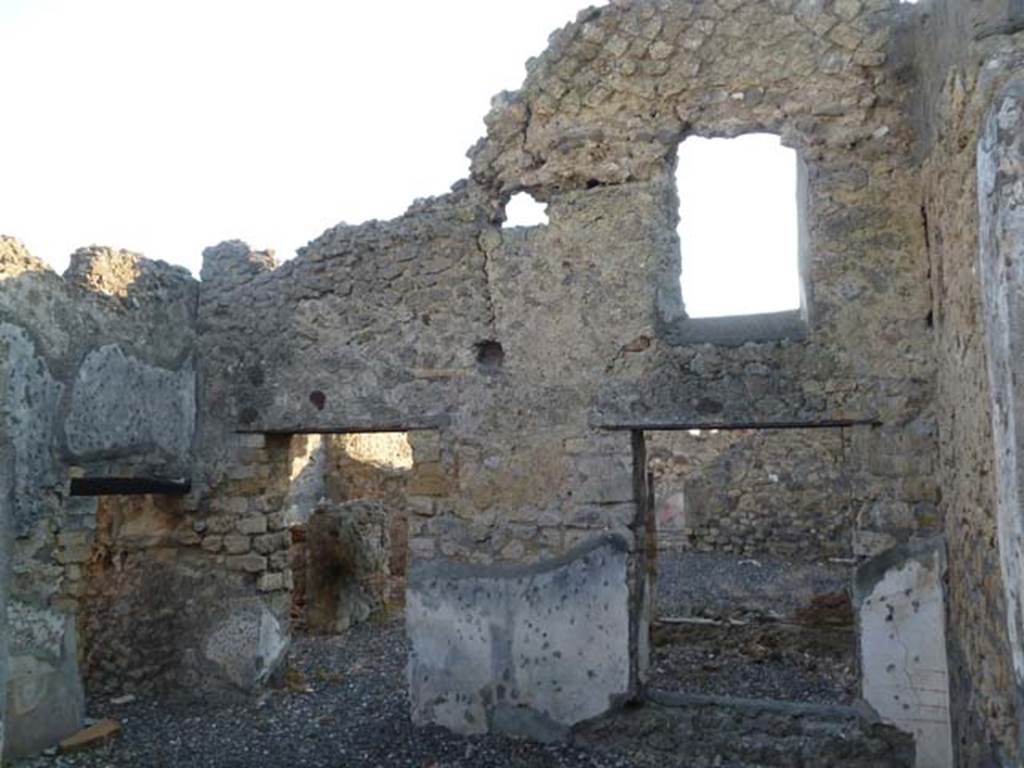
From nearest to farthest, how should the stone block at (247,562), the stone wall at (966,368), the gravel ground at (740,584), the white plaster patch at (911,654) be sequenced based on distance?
1. the stone wall at (966,368)
2. the white plaster patch at (911,654)
3. the stone block at (247,562)
4. the gravel ground at (740,584)

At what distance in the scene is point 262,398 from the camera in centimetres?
601

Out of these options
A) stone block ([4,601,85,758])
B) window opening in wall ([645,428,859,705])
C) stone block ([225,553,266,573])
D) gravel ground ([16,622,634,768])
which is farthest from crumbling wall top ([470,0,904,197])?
stone block ([4,601,85,758])

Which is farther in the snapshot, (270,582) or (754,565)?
(754,565)

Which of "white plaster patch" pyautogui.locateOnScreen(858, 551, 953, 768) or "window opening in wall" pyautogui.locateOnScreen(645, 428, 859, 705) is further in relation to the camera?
"window opening in wall" pyautogui.locateOnScreen(645, 428, 859, 705)

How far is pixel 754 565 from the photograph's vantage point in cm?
→ 1249

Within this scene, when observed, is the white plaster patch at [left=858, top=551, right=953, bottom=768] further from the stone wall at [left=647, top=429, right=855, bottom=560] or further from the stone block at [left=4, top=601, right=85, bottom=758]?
the stone wall at [left=647, top=429, right=855, bottom=560]

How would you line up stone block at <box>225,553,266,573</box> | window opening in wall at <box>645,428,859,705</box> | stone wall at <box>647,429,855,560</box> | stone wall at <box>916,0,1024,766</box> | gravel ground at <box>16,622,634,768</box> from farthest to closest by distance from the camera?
stone wall at <box>647,429,855,560</box>
window opening in wall at <box>645,428,859,705</box>
stone block at <box>225,553,266,573</box>
gravel ground at <box>16,622,634,768</box>
stone wall at <box>916,0,1024,766</box>

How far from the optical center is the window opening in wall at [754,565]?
6.43 metres

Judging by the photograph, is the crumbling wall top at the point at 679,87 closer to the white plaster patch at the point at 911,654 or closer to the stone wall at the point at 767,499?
the white plaster patch at the point at 911,654

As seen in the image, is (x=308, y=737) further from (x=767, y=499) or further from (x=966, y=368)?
(x=767, y=499)

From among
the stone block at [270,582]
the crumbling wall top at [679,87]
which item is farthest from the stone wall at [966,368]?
the stone block at [270,582]

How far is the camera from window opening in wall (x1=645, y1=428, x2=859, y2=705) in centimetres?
643

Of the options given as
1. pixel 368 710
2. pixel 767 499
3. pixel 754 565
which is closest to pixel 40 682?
pixel 368 710

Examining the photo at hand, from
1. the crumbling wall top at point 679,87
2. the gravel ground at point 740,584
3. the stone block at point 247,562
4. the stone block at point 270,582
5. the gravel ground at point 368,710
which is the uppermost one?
the crumbling wall top at point 679,87
